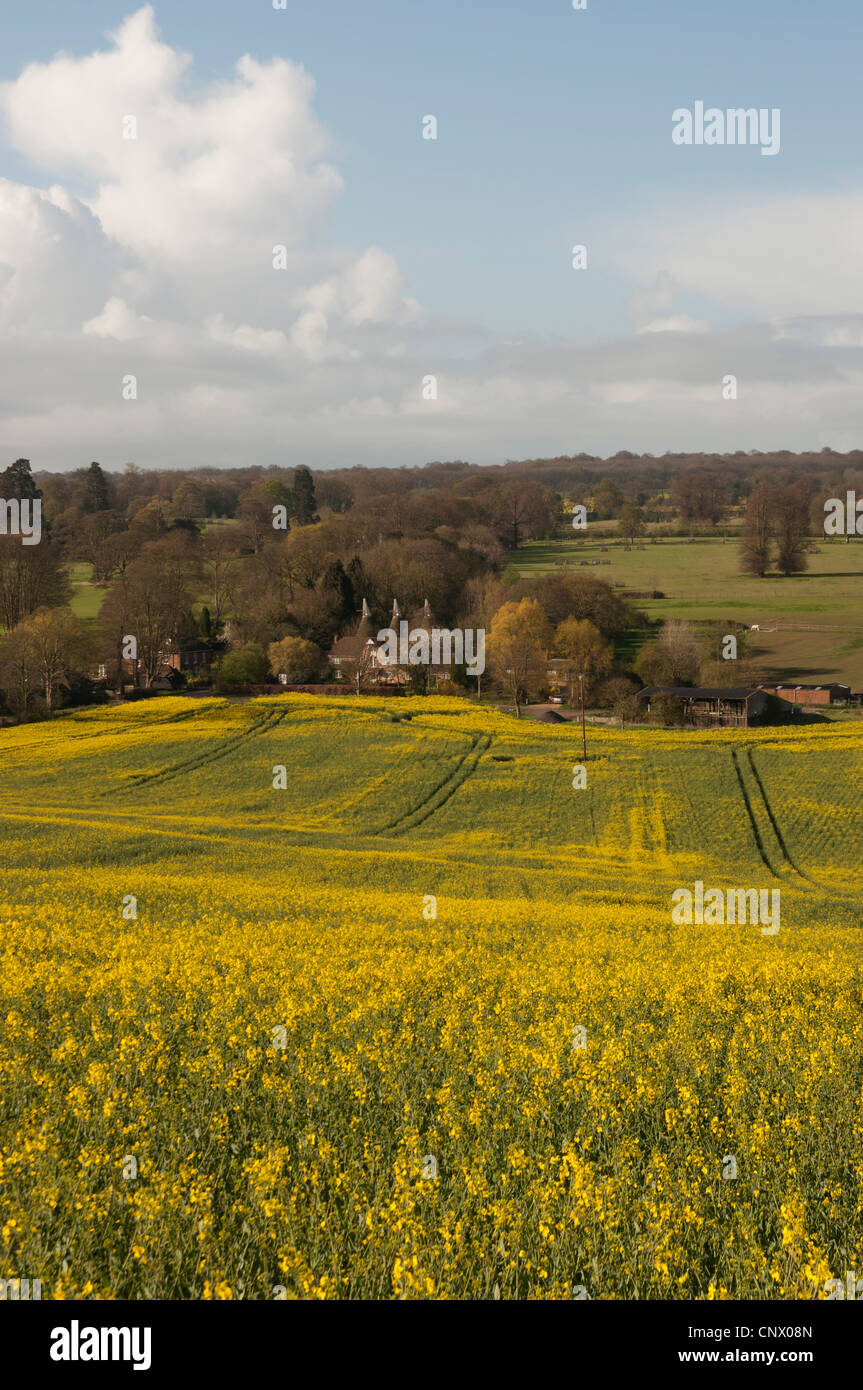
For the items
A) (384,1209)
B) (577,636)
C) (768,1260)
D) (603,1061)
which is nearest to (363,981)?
(603,1061)

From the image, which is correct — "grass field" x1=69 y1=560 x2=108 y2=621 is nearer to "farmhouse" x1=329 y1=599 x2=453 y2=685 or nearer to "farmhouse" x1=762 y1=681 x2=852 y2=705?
"farmhouse" x1=329 y1=599 x2=453 y2=685

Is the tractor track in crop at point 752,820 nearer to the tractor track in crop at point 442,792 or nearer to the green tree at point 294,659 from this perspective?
the tractor track in crop at point 442,792

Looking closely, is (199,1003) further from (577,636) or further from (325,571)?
(325,571)

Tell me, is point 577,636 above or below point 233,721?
above
